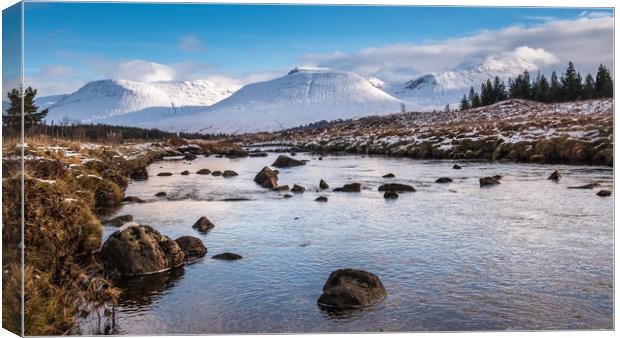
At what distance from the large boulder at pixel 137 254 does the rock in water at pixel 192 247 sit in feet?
1.44

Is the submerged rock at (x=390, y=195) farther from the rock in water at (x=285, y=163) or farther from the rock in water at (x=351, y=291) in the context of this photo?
the rock in water at (x=285, y=163)

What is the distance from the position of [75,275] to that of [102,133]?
3174 cm

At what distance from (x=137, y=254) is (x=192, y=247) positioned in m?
1.48

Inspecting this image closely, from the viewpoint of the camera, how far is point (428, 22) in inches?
433

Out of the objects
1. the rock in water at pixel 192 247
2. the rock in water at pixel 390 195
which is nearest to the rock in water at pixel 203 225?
the rock in water at pixel 192 247

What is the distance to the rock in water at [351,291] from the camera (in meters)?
9.22

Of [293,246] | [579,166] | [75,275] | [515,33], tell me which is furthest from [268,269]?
[579,166]

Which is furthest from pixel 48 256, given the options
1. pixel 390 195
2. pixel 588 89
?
pixel 588 89

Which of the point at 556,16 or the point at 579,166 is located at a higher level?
the point at 556,16

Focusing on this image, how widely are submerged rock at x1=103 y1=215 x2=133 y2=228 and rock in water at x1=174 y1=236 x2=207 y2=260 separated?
12.3 ft

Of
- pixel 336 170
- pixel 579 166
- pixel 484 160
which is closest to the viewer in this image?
pixel 579 166

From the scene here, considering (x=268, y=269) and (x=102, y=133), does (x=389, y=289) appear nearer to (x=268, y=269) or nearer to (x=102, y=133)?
(x=268, y=269)

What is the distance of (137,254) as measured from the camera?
1119 centimetres

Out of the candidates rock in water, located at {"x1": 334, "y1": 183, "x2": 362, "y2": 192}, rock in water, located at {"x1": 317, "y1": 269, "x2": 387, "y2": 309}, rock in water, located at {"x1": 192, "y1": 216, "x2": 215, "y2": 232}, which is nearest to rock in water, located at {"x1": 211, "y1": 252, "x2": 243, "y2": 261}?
rock in water, located at {"x1": 317, "y1": 269, "x2": 387, "y2": 309}
